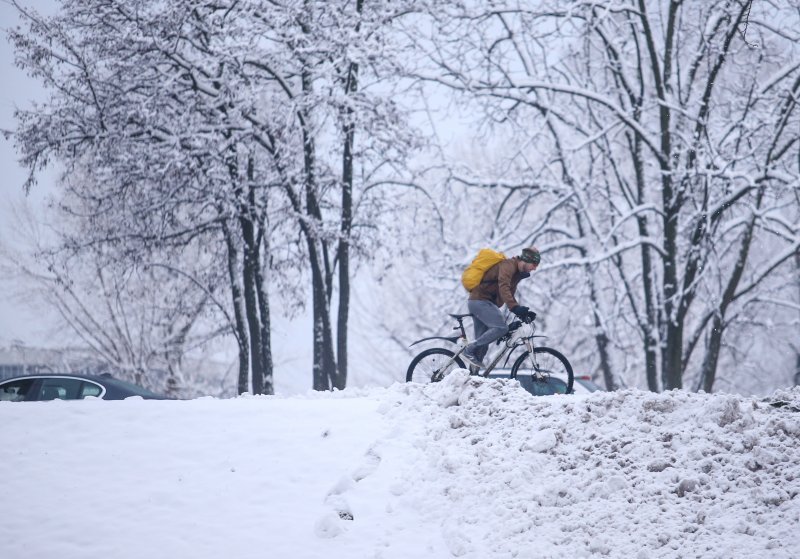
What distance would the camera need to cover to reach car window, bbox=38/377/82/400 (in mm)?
10953

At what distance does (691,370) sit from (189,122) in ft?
61.3

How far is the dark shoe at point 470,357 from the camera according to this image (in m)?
9.59

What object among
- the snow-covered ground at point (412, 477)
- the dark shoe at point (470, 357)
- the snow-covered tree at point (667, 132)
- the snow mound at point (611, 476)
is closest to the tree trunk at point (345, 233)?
the snow-covered tree at point (667, 132)

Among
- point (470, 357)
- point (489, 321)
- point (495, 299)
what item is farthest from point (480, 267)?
point (470, 357)

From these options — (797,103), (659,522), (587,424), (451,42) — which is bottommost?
(659,522)

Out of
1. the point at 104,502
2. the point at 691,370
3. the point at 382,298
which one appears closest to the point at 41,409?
the point at 104,502

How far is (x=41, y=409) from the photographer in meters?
8.38

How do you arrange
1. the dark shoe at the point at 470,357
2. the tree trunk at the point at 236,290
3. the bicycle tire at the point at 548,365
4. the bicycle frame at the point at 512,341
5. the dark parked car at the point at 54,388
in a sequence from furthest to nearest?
the tree trunk at the point at 236,290, the dark parked car at the point at 54,388, the bicycle tire at the point at 548,365, the dark shoe at the point at 470,357, the bicycle frame at the point at 512,341

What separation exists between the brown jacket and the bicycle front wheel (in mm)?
816

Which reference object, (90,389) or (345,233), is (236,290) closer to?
(345,233)

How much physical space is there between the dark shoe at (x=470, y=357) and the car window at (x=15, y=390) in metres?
5.97

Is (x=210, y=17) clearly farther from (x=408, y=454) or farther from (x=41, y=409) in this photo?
(x=408, y=454)

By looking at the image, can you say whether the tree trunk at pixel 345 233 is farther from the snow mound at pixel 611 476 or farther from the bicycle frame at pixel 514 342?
the snow mound at pixel 611 476

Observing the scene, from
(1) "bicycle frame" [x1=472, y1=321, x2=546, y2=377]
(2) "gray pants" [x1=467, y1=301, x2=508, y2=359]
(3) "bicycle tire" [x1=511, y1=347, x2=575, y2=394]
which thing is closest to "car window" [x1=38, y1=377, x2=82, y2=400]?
(1) "bicycle frame" [x1=472, y1=321, x2=546, y2=377]
